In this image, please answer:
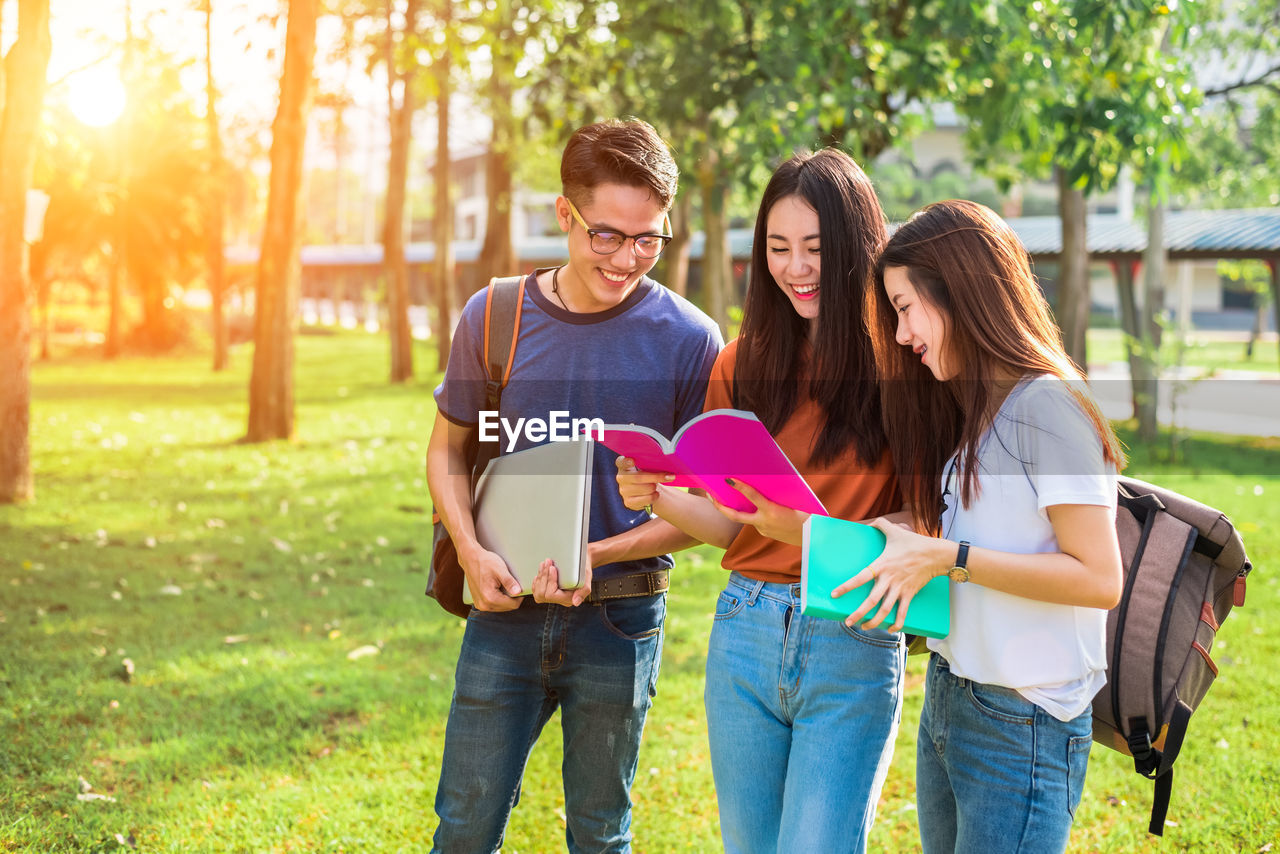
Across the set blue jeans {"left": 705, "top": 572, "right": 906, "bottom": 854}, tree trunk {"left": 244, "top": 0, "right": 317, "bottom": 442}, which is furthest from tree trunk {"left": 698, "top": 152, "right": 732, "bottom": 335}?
blue jeans {"left": 705, "top": 572, "right": 906, "bottom": 854}

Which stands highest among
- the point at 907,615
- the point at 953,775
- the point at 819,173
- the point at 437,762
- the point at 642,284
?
the point at 819,173

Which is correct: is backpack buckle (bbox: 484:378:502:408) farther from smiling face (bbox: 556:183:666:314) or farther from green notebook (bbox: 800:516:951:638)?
green notebook (bbox: 800:516:951:638)

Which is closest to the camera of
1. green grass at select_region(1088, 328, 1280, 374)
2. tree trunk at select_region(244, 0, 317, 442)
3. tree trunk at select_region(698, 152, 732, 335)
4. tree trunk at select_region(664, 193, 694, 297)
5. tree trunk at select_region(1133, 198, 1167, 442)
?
tree trunk at select_region(244, 0, 317, 442)

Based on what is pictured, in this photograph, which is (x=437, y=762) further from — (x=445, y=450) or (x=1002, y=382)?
(x=1002, y=382)

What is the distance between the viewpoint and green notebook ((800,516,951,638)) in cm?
192

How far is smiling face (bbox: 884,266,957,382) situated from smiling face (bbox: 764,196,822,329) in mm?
246

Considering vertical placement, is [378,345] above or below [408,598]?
above

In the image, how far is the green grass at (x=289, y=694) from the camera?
13.0ft

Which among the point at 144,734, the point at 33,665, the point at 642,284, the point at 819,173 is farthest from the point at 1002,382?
the point at 33,665

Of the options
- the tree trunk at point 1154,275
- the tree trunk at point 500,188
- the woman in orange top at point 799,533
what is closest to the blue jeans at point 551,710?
the woman in orange top at point 799,533

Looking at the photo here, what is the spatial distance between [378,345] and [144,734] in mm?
30561

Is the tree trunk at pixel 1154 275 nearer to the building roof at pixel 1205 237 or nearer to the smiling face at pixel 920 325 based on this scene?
the building roof at pixel 1205 237

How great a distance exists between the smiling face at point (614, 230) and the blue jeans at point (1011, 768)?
43.8 inches

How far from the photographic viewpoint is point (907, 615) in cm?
197
